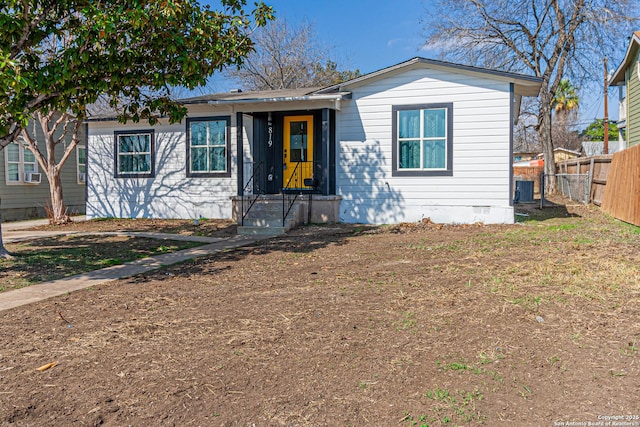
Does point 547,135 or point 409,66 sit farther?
point 547,135

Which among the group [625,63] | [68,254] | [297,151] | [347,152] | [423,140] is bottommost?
[68,254]

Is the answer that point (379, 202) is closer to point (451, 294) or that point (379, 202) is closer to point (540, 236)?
point (540, 236)

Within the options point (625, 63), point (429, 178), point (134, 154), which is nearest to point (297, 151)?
point (429, 178)

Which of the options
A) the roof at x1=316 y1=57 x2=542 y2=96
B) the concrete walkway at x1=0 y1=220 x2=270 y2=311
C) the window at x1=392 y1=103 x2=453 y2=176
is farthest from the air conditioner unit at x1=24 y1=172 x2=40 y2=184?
the window at x1=392 y1=103 x2=453 y2=176

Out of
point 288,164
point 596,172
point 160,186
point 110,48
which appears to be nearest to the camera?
point 110,48

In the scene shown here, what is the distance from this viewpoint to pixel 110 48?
7.71 m

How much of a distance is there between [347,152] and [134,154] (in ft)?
23.4

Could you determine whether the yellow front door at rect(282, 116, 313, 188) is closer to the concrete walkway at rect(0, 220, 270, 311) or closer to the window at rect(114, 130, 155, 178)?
the concrete walkway at rect(0, 220, 270, 311)

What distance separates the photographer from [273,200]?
44.1 feet

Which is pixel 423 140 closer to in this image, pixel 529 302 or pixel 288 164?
pixel 288 164

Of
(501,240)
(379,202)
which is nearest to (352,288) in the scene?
(501,240)

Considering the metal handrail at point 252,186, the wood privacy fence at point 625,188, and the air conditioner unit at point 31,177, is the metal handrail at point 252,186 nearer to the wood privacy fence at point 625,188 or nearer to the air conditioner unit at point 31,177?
the wood privacy fence at point 625,188

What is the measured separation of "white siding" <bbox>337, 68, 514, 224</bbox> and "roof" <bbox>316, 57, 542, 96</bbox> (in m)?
0.18

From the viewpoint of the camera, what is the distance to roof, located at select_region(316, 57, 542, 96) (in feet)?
38.5
